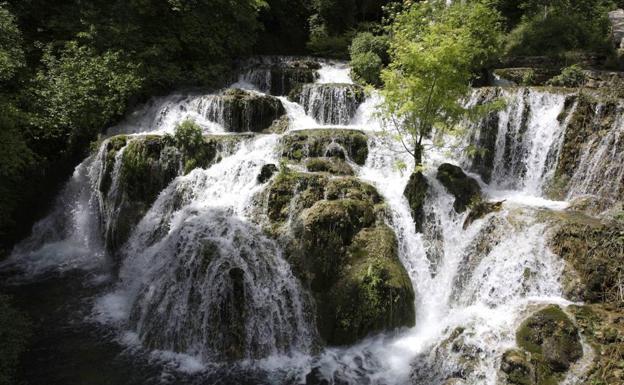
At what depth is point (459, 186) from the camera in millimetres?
11273

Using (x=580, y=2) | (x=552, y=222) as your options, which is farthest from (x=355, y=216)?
(x=580, y=2)

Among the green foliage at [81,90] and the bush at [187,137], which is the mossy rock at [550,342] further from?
the green foliage at [81,90]

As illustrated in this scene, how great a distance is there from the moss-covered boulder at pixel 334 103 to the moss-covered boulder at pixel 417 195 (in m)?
A: 5.97

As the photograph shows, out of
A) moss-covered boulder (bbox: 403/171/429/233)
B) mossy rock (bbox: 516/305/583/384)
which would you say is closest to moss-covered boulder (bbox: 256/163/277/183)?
moss-covered boulder (bbox: 403/171/429/233)

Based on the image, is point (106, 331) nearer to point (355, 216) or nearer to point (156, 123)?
point (355, 216)

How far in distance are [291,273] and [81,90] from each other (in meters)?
10.8

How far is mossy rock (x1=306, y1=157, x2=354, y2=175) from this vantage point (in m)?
12.3

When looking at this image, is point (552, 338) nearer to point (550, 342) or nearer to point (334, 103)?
point (550, 342)

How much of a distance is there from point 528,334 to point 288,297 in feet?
15.6

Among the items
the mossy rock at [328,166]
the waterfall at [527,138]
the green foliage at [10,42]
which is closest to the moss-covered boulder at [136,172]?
the mossy rock at [328,166]

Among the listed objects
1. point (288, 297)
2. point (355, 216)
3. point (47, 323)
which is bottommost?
point (47, 323)

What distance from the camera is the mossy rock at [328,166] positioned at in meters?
12.3

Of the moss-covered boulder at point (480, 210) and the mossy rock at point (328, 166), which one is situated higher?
the mossy rock at point (328, 166)

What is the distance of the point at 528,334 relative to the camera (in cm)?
742
